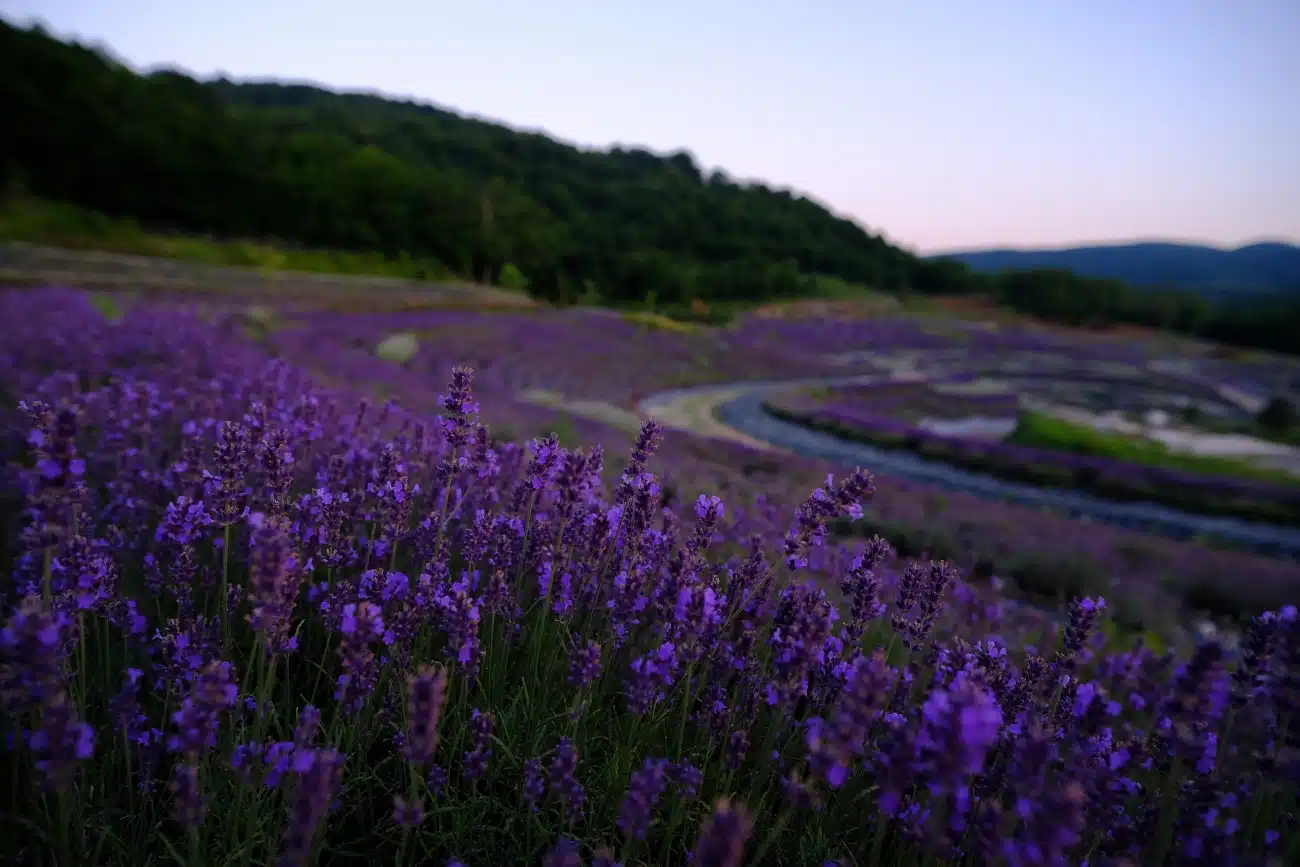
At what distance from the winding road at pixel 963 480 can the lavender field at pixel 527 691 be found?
20.9ft

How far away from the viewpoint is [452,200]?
167 ft

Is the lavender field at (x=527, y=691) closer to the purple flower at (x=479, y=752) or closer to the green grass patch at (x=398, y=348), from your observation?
the purple flower at (x=479, y=752)

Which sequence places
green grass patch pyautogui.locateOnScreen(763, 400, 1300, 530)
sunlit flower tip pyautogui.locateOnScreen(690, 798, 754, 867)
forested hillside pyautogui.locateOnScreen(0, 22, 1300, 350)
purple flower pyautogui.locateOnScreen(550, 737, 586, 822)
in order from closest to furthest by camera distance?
sunlit flower tip pyautogui.locateOnScreen(690, 798, 754, 867) → purple flower pyautogui.locateOnScreen(550, 737, 586, 822) → green grass patch pyautogui.locateOnScreen(763, 400, 1300, 530) → forested hillside pyautogui.locateOnScreen(0, 22, 1300, 350)

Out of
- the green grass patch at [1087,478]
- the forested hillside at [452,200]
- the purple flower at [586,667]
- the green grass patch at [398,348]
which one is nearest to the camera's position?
the purple flower at [586,667]

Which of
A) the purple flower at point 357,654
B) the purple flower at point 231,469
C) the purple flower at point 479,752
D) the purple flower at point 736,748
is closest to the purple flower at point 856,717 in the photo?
the purple flower at point 736,748

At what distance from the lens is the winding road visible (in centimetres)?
1231

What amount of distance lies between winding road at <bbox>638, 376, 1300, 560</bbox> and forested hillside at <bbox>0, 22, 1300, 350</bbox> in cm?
2836

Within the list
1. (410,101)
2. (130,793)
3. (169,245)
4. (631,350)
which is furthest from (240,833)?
(410,101)

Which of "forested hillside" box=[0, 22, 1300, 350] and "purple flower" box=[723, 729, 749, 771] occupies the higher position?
"forested hillside" box=[0, 22, 1300, 350]

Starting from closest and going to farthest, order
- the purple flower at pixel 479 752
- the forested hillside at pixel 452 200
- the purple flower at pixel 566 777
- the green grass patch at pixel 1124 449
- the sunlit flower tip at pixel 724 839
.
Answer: the sunlit flower tip at pixel 724 839
the purple flower at pixel 566 777
the purple flower at pixel 479 752
the green grass patch at pixel 1124 449
the forested hillside at pixel 452 200

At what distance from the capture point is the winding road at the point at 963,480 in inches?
485

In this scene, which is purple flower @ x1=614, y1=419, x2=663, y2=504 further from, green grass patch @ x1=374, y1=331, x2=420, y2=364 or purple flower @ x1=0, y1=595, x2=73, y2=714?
green grass patch @ x1=374, y1=331, x2=420, y2=364

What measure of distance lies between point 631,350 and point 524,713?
76.8 ft

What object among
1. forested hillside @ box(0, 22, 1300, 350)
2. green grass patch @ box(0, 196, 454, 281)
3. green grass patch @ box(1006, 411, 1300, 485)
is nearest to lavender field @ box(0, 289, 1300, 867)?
green grass patch @ box(1006, 411, 1300, 485)
